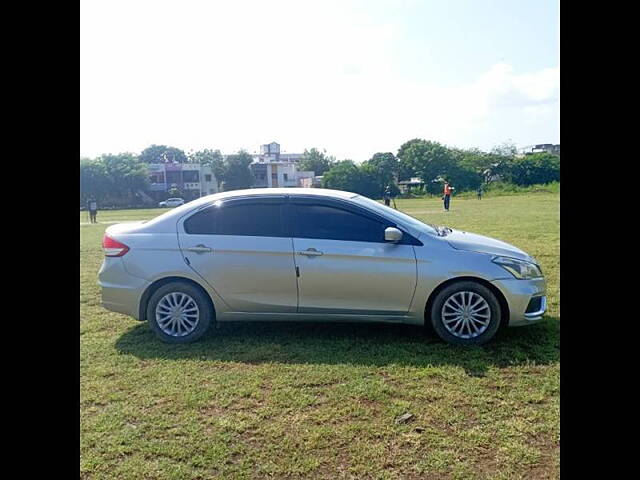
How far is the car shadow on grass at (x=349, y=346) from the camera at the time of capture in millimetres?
4527

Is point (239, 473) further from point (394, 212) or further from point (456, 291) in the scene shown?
point (394, 212)

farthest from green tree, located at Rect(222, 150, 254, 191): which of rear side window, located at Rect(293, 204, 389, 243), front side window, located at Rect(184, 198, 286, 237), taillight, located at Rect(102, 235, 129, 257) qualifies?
rear side window, located at Rect(293, 204, 389, 243)

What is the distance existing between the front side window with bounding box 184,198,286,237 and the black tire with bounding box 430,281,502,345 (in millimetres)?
1757

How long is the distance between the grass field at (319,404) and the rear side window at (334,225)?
3.53 feet

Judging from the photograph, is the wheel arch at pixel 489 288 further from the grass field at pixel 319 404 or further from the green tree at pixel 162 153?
the green tree at pixel 162 153

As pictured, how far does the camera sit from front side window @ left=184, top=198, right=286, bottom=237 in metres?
5.18

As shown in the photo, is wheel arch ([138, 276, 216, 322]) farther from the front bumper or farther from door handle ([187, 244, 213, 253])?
the front bumper

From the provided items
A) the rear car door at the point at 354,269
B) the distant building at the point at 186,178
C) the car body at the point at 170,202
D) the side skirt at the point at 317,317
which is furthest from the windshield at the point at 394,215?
the distant building at the point at 186,178
